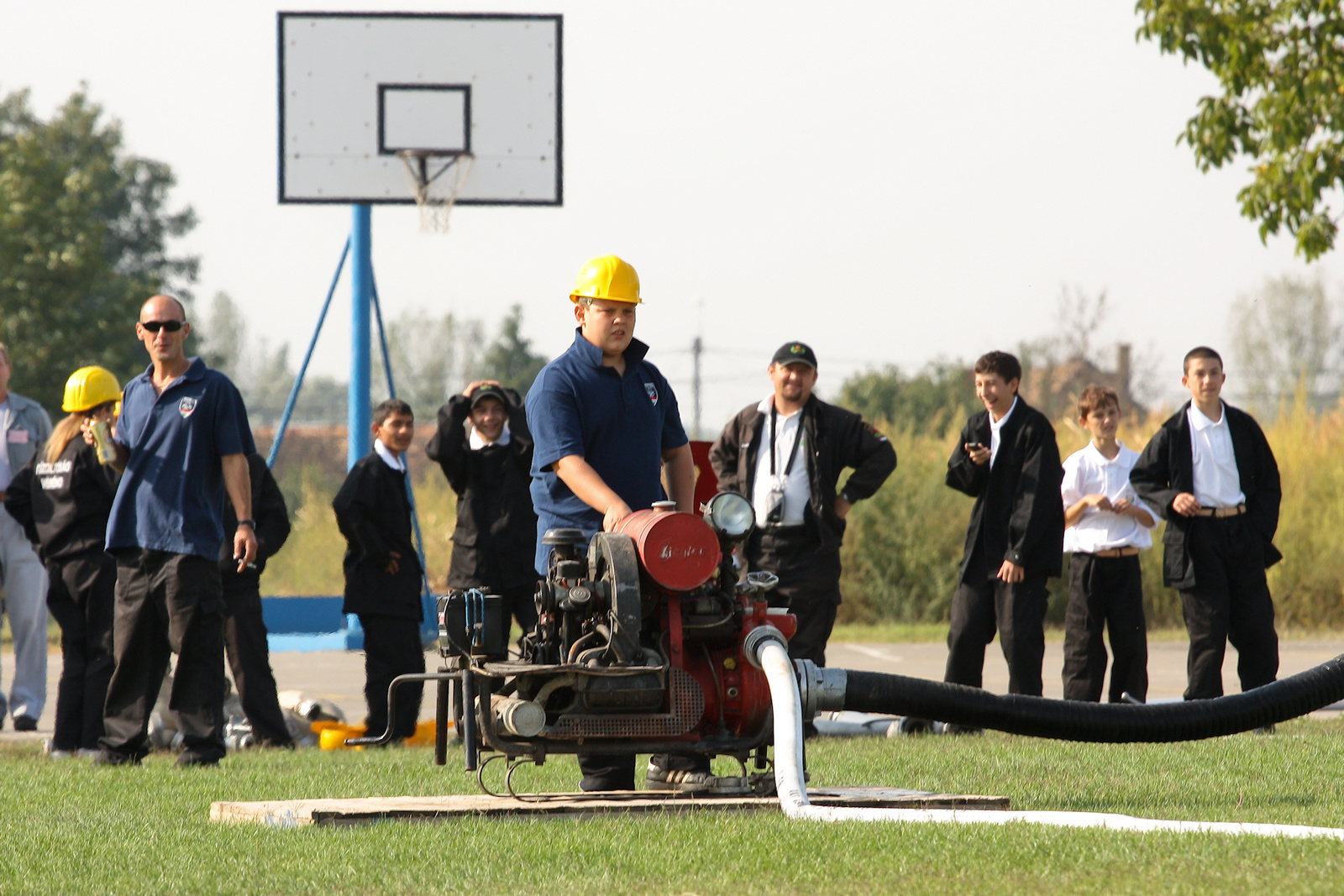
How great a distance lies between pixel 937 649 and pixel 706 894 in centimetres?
1212

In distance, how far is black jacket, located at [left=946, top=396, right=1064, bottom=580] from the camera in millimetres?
8727

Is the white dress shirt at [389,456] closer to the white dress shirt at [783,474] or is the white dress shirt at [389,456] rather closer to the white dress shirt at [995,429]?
the white dress shirt at [783,474]

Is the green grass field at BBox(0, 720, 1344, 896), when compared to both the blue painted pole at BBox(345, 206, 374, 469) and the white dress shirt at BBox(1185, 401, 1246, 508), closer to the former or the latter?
the white dress shirt at BBox(1185, 401, 1246, 508)

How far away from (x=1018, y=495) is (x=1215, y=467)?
1116mm

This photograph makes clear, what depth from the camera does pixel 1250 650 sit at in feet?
29.4

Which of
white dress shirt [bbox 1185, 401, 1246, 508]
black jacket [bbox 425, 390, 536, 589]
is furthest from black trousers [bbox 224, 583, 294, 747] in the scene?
white dress shirt [bbox 1185, 401, 1246, 508]

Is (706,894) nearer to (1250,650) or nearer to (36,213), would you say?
(1250,650)

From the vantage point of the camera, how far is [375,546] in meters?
9.27

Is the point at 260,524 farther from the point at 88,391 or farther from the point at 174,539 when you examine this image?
the point at 174,539

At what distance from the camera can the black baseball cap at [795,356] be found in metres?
9.05

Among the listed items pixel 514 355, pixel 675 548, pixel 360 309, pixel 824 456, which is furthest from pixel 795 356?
pixel 514 355

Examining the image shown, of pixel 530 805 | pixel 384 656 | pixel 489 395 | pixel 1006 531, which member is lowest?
pixel 384 656

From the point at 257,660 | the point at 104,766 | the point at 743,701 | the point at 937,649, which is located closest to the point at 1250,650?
the point at 743,701

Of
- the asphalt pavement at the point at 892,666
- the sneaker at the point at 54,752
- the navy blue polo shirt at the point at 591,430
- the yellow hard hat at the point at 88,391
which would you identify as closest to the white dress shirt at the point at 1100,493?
the asphalt pavement at the point at 892,666
